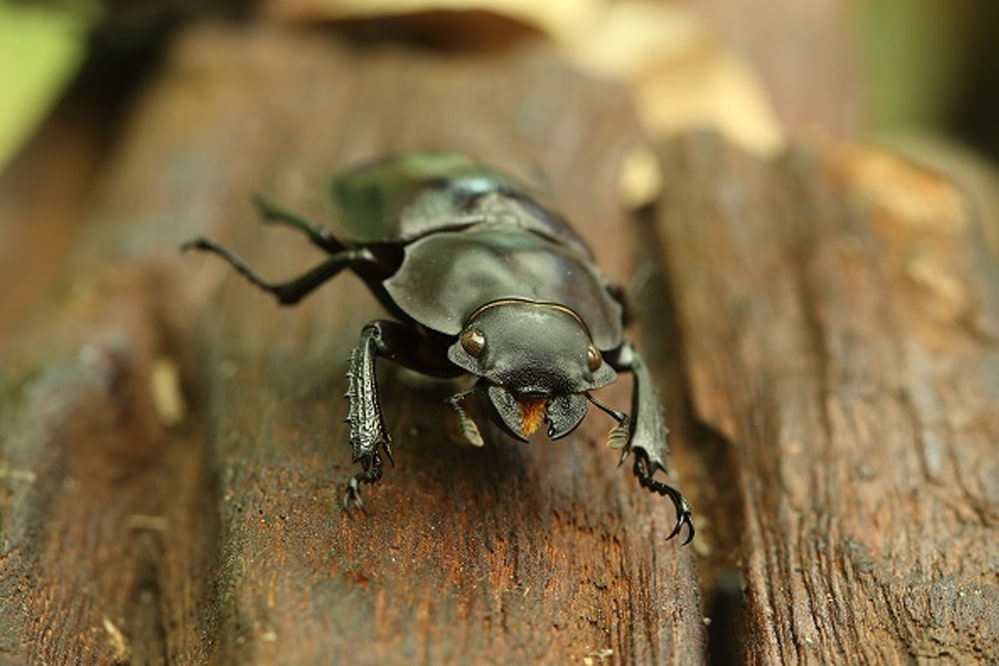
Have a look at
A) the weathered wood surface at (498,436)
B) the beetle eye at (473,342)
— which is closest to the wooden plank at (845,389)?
the weathered wood surface at (498,436)

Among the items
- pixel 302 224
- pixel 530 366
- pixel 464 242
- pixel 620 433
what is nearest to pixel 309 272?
pixel 302 224

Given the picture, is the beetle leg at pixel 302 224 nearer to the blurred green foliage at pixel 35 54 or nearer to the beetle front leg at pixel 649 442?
the beetle front leg at pixel 649 442

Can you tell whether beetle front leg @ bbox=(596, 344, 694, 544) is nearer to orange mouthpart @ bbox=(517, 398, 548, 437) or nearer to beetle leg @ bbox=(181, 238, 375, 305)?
orange mouthpart @ bbox=(517, 398, 548, 437)

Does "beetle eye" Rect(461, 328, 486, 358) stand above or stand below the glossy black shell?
above

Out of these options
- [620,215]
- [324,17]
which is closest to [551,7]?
[324,17]

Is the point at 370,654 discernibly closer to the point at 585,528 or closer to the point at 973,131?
the point at 585,528

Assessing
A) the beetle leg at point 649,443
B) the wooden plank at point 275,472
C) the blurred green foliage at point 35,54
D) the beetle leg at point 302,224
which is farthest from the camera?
the blurred green foliage at point 35,54

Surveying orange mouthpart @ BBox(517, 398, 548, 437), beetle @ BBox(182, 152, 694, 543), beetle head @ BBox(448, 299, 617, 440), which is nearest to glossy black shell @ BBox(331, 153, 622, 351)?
beetle @ BBox(182, 152, 694, 543)
